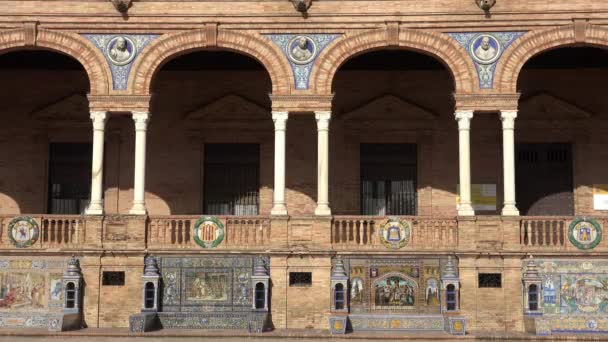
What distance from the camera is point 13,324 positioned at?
1827 centimetres

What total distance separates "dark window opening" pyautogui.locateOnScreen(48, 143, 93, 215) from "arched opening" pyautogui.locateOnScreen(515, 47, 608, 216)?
10933 millimetres

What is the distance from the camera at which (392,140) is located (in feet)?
74.1

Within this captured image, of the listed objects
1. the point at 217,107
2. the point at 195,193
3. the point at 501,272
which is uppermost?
the point at 217,107

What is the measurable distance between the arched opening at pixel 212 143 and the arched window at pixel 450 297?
613cm

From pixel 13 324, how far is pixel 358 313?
7039mm

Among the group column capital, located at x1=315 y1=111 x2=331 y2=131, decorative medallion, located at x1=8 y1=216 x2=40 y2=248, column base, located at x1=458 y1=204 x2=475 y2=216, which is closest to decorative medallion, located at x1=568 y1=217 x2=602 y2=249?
column base, located at x1=458 y1=204 x2=475 y2=216

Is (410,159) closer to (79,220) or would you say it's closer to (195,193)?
(195,193)

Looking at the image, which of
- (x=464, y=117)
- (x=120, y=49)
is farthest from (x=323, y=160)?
(x=120, y=49)

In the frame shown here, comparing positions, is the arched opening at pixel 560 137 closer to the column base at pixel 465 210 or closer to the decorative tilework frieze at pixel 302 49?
the column base at pixel 465 210

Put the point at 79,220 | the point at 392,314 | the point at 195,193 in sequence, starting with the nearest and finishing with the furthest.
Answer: the point at 392,314
the point at 79,220
the point at 195,193

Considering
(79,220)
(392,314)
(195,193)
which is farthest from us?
(195,193)

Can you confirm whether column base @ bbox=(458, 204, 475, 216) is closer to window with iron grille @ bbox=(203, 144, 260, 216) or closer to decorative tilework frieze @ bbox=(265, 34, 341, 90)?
decorative tilework frieze @ bbox=(265, 34, 341, 90)

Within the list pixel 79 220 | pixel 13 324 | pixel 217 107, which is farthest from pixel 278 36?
pixel 13 324

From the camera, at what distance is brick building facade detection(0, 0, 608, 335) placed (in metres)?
18.4
